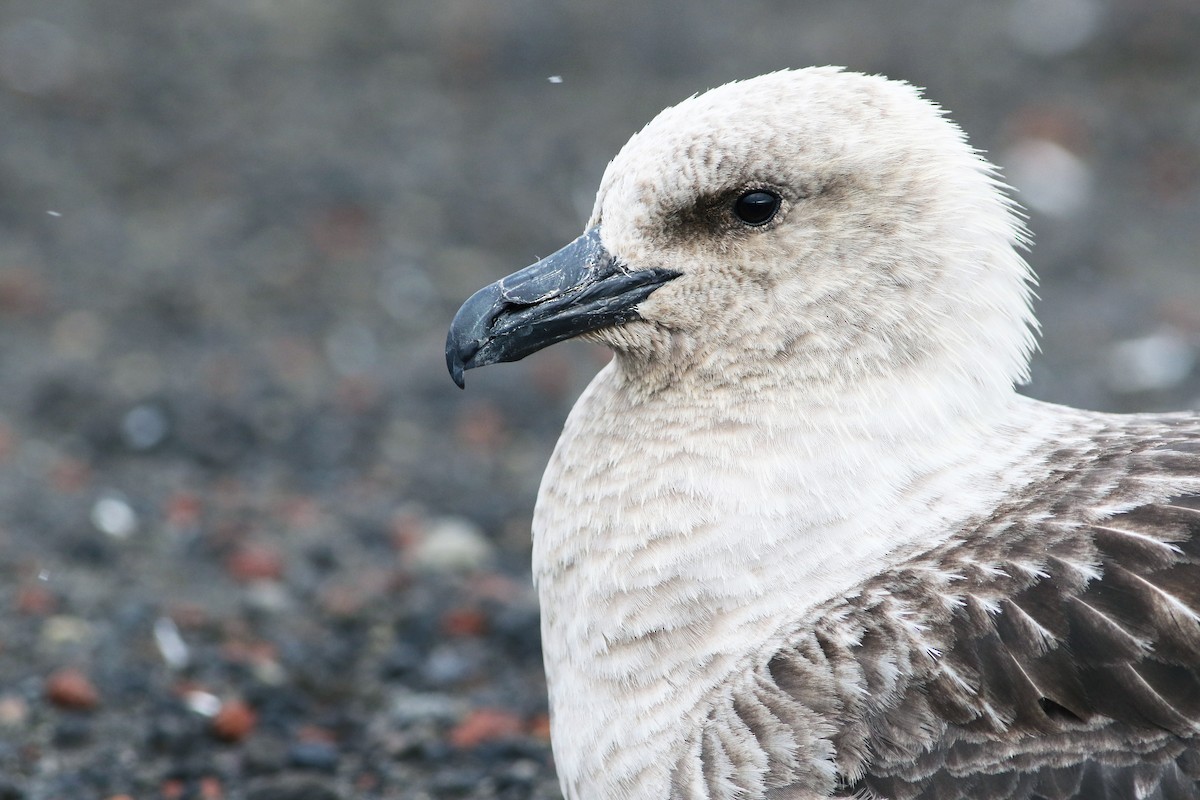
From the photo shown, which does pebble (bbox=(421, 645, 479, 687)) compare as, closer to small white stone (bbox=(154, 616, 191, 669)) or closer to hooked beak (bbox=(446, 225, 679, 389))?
small white stone (bbox=(154, 616, 191, 669))

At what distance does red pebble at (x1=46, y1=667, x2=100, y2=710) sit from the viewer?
4980 millimetres

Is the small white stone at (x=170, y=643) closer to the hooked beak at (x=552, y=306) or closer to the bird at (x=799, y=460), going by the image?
the bird at (x=799, y=460)

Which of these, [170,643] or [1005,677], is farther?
[170,643]

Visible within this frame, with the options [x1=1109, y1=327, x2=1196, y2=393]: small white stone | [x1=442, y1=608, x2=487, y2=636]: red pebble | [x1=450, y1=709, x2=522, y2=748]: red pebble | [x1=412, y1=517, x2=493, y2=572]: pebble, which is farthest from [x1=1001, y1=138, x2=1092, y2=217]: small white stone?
[x1=450, y1=709, x2=522, y2=748]: red pebble

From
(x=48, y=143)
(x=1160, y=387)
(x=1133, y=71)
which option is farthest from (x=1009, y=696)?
(x=1133, y=71)

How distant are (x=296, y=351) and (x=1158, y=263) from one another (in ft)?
17.2

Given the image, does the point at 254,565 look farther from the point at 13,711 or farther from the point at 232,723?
the point at 13,711

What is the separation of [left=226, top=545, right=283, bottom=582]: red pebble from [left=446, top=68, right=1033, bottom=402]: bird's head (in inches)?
95.4

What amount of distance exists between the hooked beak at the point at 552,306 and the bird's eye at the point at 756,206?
242mm

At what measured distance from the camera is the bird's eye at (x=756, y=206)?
391 centimetres

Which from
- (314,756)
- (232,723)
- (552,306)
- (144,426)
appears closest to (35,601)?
(232,723)

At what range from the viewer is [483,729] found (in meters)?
5.12

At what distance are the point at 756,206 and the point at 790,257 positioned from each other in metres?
0.16

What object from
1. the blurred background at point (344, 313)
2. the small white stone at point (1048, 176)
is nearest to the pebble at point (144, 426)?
the blurred background at point (344, 313)
